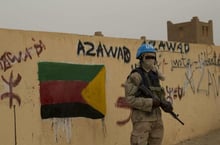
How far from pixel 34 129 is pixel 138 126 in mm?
1435

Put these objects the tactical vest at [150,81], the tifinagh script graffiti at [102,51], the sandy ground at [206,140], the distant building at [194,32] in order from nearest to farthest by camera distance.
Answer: the tactical vest at [150,81], the tifinagh script graffiti at [102,51], the sandy ground at [206,140], the distant building at [194,32]

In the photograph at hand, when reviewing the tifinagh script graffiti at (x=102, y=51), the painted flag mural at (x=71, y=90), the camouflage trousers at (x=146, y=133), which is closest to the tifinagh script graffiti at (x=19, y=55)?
the painted flag mural at (x=71, y=90)

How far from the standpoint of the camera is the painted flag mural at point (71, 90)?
6375 millimetres

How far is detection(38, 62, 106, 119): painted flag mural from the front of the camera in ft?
20.9

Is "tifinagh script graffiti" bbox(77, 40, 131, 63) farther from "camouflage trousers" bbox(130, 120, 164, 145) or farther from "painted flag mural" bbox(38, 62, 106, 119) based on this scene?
"camouflage trousers" bbox(130, 120, 164, 145)

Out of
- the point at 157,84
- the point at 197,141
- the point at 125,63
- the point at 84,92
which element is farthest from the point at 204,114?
the point at 157,84

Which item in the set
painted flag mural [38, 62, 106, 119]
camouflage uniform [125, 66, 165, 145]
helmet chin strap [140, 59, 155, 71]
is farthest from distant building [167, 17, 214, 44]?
camouflage uniform [125, 66, 165, 145]

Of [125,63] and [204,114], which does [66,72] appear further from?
[204,114]

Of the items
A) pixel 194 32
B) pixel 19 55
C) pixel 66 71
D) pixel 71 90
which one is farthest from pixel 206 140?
pixel 19 55

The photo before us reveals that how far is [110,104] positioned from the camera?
735cm

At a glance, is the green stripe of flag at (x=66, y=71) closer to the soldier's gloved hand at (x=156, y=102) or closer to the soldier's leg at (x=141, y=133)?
the soldier's leg at (x=141, y=133)

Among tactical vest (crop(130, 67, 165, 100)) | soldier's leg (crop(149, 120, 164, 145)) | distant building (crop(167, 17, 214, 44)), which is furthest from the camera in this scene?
distant building (crop(167, 17, 214, 44))

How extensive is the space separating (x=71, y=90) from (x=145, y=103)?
60.4 inches

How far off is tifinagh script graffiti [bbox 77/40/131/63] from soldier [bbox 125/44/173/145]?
1.48m
